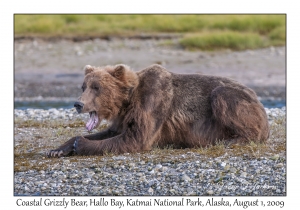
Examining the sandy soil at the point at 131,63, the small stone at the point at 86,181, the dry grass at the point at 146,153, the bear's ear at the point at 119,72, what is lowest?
the small stone at the point at 86,181

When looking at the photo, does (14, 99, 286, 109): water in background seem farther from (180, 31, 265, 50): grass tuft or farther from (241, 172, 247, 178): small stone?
(241, 172, 247, 178): small stone

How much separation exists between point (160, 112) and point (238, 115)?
1.10 m

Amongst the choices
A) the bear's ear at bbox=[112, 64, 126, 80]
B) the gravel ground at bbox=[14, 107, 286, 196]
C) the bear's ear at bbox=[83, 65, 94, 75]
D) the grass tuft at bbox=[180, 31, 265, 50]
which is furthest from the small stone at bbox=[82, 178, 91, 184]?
the grass tuft at bbox=[180, 31, 265, 50]

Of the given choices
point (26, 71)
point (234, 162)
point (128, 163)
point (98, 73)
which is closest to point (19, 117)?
point (98, 73)

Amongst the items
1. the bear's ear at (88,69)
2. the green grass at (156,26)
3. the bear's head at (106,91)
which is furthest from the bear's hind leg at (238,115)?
the green grass at (156,26)

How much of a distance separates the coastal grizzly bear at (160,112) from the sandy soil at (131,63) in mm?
9217

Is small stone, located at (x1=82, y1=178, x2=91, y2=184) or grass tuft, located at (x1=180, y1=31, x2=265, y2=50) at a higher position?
grass tuft, located at (x1=180, y1=31, x2=265, y2=50)

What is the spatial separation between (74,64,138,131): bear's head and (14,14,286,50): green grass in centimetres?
1368

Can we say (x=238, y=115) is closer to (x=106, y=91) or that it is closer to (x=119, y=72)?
(x=119, y=72)

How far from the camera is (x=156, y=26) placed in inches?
969

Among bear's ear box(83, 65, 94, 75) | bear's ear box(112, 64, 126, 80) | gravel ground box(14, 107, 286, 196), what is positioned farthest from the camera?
bear's ear box(83, 65, 94, 75)

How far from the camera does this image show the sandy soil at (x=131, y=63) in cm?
1884

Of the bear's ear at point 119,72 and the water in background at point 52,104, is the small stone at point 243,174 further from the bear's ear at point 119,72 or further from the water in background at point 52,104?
the water in background at point 52,104

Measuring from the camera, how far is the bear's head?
27.5 ft
